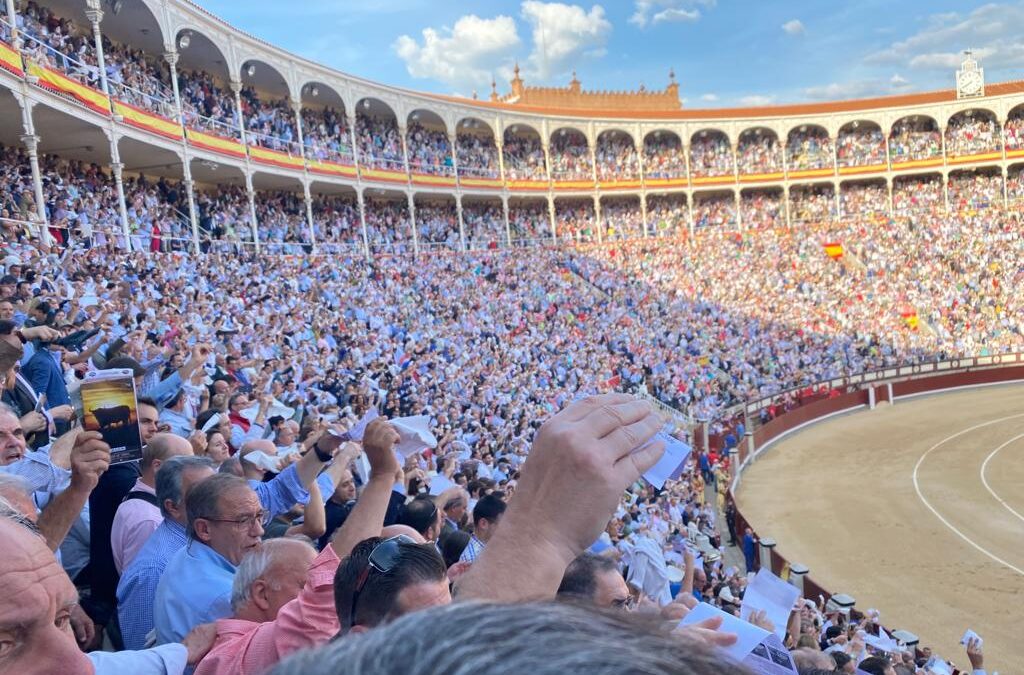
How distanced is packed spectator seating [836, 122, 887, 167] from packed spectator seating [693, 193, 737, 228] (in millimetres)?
5921

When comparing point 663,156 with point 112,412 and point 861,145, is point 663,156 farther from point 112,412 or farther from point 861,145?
point 112,412

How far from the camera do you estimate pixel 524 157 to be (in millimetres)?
39250

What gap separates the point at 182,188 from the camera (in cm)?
2472

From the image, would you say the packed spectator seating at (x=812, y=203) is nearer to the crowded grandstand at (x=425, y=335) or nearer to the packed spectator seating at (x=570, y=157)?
the crowded grandstand at (x=425, y=335)

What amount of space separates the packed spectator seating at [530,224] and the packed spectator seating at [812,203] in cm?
1284

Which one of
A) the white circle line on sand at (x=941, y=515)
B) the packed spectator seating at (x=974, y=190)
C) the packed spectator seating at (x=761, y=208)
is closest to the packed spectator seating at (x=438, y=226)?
the packed spectator seating at (x=761, y=208)

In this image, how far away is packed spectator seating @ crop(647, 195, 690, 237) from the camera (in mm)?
39469

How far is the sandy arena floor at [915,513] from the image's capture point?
40.0 ft

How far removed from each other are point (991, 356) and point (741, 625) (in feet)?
109

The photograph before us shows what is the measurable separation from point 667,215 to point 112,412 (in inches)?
1531

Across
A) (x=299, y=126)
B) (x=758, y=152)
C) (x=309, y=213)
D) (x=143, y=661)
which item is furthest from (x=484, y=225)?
(x=143, y=661)

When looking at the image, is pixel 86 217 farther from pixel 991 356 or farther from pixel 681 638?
pixel 991 356

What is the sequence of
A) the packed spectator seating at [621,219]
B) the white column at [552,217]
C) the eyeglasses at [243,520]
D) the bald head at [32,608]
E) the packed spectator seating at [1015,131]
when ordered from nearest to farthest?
the bald head at [32,608], the eyeglasses at [243,520], the white column at [552,217], the packed spectator seating at [621,219], the packed spectator seating at [1015,131]

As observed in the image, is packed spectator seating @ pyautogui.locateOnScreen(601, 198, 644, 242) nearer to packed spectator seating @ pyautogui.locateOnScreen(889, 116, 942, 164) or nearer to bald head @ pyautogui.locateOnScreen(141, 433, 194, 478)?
packed spectator seating @ pyautogui.locateOnScreen(889, 116, 942, 164)
